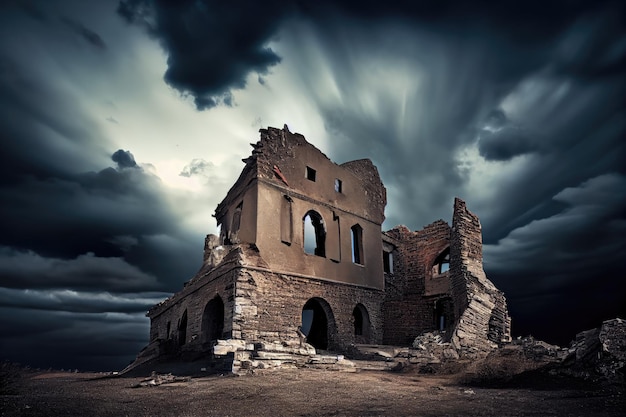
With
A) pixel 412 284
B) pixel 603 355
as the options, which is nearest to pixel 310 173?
pixel 412 284

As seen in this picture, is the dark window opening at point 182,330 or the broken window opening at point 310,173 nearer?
the dark window opening at point 182,330

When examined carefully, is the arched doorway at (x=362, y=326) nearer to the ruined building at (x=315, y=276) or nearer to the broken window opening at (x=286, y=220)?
the ruined building at (x=315, y=276)

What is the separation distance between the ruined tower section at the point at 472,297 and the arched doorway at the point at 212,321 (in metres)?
9.30

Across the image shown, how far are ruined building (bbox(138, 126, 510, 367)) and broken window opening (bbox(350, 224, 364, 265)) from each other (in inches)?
2.3

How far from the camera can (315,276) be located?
58.0ft

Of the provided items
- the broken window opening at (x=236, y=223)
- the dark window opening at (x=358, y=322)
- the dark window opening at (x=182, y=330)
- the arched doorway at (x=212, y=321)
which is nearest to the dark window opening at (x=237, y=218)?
the broken window opening at (x=236, y=223)

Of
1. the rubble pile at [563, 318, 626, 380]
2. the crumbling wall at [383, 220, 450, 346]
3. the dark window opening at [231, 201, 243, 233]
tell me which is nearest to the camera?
the rubble pile at [563, 318, 626, 380]

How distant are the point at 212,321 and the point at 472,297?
10352 millimetres

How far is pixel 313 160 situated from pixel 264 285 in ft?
22.4

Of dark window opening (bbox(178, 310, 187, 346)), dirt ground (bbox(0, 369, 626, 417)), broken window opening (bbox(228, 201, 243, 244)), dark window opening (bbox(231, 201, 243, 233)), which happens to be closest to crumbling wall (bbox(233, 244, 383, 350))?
broken window opening (bbox(228, 201, 243, 244))

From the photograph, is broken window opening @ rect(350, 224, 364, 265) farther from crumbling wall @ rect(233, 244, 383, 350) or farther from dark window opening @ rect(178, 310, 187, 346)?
dark window opening @ rect(178, 310, 187, 346)

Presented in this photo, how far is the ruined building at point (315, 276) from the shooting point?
49.3ft

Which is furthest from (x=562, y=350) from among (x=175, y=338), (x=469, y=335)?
(x=175, y=338)

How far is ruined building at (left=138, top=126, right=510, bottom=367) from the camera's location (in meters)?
15.0
